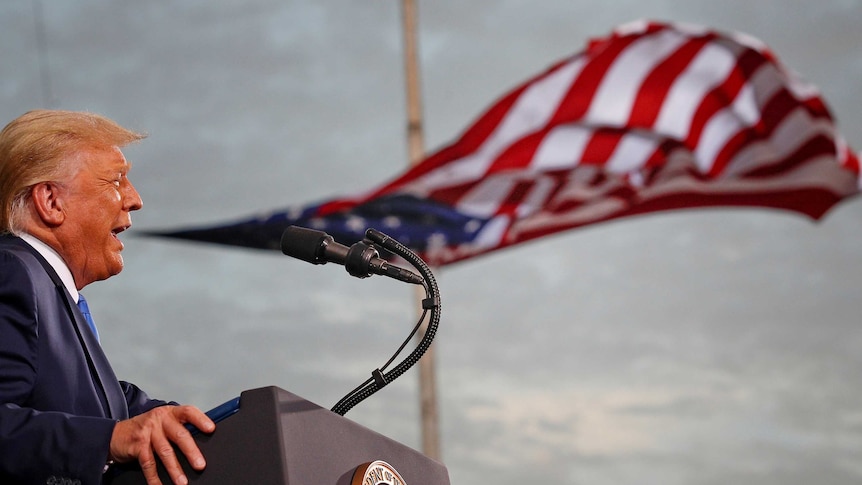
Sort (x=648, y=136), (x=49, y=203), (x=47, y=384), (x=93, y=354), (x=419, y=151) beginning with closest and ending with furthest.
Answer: (x=47, y=384) → (x=93, y=354) → (x=49, y=203) → (x=648, y=136) → (x=419, y=151)

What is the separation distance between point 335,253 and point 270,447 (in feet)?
1.59

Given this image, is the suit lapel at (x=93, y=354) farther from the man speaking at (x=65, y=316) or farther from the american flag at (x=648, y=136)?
the american flag at (x=648, y=136)

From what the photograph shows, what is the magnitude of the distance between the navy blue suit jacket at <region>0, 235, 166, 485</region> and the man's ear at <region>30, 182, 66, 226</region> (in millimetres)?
72

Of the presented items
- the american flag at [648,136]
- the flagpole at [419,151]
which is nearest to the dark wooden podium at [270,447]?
the american flag at [648,136]

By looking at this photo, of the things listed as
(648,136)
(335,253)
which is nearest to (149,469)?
(335,253)

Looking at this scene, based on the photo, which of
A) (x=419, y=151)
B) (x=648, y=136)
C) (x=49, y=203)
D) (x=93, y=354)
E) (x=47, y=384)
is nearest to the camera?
(x=47, y=384)

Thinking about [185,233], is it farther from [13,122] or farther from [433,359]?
[13,122]

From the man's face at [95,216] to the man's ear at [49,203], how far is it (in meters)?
0.01

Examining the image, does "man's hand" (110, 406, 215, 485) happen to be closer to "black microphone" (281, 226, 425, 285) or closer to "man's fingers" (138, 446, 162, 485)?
"man's fingers" (138, 446, 162, 485)

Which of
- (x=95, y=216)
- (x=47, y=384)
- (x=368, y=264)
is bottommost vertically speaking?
(x=47, y=384)

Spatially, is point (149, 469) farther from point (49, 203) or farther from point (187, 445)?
point (49, 203)

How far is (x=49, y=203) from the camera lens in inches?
87.8

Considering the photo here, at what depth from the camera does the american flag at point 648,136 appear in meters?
10.5

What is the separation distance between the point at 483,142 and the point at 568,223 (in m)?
1.90
